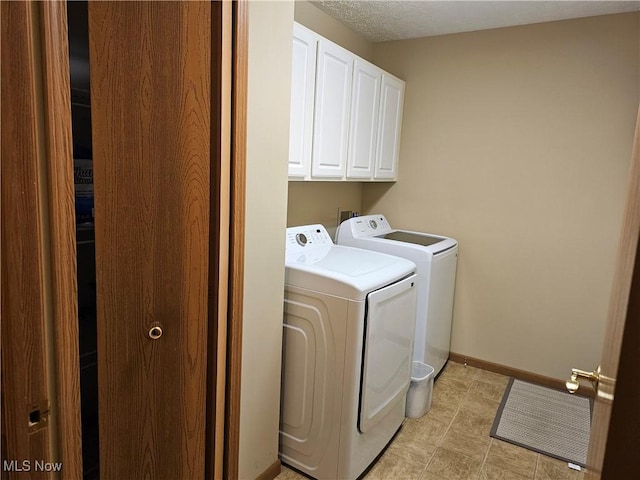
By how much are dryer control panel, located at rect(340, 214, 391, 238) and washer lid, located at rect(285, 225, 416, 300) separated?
1.75 ft

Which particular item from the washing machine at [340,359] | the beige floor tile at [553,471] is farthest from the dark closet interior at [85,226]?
the beige floor tile at [553,471]

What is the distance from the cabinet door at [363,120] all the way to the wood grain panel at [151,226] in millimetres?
1478

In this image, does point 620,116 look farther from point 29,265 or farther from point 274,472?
point 29,265

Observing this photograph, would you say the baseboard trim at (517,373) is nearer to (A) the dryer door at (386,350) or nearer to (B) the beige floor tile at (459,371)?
(B) the beige floor tile at (459,371)

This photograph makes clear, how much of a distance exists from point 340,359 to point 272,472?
0.68 meters

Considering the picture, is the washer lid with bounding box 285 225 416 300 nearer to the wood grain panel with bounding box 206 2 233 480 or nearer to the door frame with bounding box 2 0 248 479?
the wood grain panel with bounding box 206 2 233 480

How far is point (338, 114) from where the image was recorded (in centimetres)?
250

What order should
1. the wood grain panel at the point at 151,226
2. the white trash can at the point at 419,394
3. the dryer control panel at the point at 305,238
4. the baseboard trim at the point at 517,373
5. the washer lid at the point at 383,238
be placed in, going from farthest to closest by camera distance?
the baseboard trim at the point at 517,373
the washer lid at the point at 383,238
the white trash can at the point at 419,394
the dryer control panel at the point at 305,238
the wood grain panel at the point at 151,226

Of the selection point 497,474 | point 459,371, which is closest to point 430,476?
point 497,474

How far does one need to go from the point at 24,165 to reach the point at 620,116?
10.3ft

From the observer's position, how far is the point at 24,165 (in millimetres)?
850

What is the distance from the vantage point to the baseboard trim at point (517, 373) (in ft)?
9.65

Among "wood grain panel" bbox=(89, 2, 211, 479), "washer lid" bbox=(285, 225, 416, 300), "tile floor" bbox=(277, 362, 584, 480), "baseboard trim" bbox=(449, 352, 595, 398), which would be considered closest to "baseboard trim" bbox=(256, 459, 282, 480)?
"tile floor" bbox=(277, 362, 584, 480)

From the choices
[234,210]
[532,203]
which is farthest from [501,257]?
[234,210]
